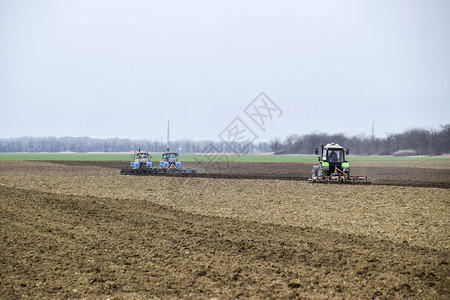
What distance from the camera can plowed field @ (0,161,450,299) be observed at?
23.5 feet

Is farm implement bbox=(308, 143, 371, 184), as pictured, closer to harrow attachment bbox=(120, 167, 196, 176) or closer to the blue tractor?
harrow attachment bbox=(120, 167, 196, 176)

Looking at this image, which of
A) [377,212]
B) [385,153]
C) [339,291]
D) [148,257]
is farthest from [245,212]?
[385,153]

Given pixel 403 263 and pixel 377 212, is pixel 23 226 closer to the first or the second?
pixel 403 263

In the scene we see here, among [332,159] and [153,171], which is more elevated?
[332,159]

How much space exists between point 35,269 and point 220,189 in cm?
1394

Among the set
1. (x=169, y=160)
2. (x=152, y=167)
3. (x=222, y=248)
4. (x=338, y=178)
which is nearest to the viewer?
(x=222, y=248)

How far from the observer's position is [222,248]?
9.52 metres

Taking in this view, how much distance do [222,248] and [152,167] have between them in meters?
25.6

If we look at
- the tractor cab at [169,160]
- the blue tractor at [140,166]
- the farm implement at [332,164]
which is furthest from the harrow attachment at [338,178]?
the blue tractor at [140,166]

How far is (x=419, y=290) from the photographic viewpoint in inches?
271

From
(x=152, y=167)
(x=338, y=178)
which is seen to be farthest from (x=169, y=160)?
(x=338, y=178)

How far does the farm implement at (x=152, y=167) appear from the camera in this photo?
33.6 meters

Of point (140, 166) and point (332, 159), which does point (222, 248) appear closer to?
point (332, 159)

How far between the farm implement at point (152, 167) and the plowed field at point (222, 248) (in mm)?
16878
